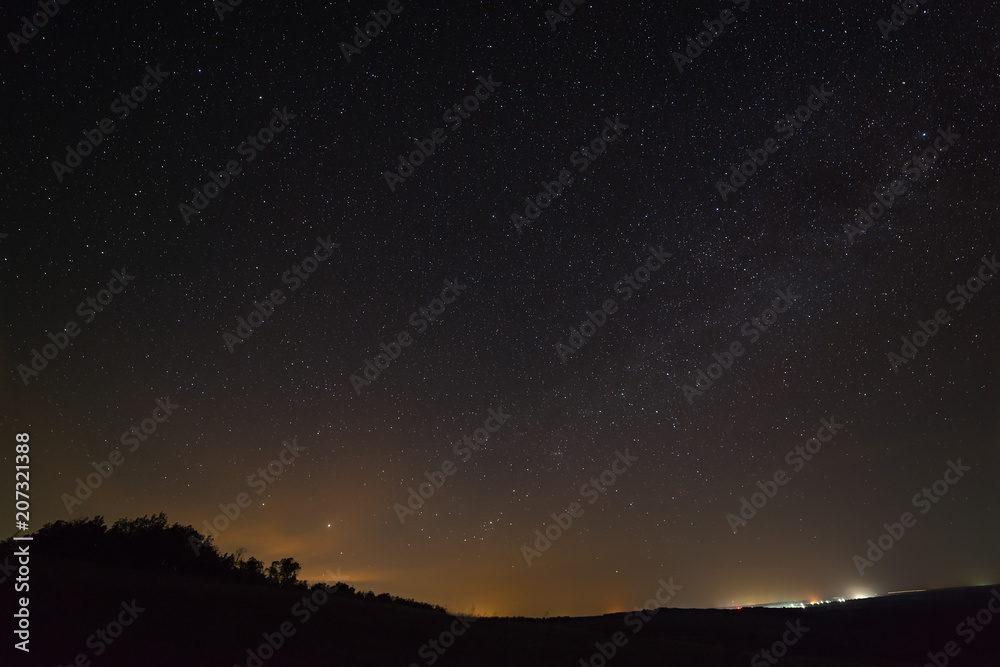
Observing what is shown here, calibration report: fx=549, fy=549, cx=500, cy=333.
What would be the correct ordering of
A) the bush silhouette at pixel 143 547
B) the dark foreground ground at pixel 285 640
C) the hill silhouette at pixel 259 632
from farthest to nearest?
1. the bush silhouette at pixel 143 547
2. the hill silhouette at pixel 259 632
3. the dark foreground ground at pixel 285 640

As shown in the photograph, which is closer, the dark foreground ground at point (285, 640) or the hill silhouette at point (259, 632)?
the dark foreground ground at point (285, 640)

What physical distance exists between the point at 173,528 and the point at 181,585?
282 inches

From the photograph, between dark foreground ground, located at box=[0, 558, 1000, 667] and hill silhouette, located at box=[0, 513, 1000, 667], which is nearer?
dark foreground ground, located at box=[0, 558, 1000, 667]

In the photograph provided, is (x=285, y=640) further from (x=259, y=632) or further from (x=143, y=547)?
(x=143, y=547)

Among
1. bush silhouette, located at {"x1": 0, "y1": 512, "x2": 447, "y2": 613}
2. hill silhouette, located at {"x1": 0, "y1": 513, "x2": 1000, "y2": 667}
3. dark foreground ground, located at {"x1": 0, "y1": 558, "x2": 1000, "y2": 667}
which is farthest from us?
bush silhouette, located at {"x1": 0, "y1": 512, "x2": 447, "y2": 613}

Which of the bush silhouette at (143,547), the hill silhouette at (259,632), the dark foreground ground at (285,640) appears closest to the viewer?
the dark foreground ground at (285,640)

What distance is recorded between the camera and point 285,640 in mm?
9703

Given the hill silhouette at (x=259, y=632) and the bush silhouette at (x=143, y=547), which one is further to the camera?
the bush silhouette at (x=143, y=547)

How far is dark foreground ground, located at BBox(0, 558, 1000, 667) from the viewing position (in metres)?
8.18

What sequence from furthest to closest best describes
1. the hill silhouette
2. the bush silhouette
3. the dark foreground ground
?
1. the bush silhouette
2. the hill silhouette
3. the dark foreground ground

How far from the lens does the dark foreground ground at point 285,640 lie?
26.8 ft

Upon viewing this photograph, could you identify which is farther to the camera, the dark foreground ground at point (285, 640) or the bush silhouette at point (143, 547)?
the bush silhouette at point (143, 547)

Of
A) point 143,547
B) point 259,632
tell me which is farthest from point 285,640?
point 143,547

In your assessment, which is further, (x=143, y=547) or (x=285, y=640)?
(x=143, y=547)
